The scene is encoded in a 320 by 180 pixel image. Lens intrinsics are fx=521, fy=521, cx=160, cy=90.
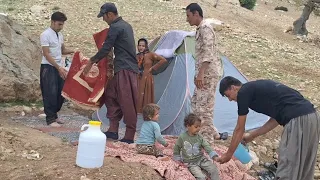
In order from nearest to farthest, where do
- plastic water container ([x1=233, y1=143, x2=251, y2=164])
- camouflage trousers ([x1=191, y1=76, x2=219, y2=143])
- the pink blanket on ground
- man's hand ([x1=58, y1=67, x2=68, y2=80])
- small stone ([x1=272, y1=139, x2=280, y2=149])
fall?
1. the pink blanket on ground
2. plastic water container ([x1=233, y1=143, x2=251, y2=164])
3. camouflage trousers ([x1=191, y1=76, x2=219, y2=143])
4. man's hand ([x1=58, y1=67, x2=68, y2=80])
5. small stone ([x1=272, y1=139, x2=280, y2=149])

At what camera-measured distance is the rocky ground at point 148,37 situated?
4621 millimetres

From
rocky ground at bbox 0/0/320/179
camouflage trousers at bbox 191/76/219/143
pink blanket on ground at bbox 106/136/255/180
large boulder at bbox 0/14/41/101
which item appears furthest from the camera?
large boulder at bbox 0/14/41/101

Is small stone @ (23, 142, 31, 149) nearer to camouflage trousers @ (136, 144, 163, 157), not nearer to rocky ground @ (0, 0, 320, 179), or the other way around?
rocky ground @ (0, 0, 320, 179)

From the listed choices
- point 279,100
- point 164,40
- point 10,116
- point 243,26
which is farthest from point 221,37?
point 279,100

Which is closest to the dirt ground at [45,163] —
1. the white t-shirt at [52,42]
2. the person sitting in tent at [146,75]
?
the white t-shirt at [52,42]

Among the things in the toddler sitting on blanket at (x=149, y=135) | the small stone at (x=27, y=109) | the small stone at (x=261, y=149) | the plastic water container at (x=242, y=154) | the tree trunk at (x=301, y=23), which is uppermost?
the toddler sitting on blanket at (x=149, y=135)

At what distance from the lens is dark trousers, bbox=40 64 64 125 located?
617cm

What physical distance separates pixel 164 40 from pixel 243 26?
11052 mm

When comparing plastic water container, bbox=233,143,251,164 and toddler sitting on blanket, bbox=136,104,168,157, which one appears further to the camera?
plastic water container, bbox=233,143,251,164

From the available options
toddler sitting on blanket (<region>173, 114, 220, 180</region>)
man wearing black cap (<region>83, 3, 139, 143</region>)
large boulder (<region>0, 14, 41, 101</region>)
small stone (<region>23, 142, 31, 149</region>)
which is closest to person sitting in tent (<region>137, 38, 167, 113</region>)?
man wearing black cap (<region>83, 3, 139, 143</region>)

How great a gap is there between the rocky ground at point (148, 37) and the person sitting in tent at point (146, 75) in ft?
3.93

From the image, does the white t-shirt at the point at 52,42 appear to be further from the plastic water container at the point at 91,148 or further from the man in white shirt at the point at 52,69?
the plastic water container at the point at 91,148

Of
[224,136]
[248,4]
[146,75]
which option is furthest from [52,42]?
[248,4]

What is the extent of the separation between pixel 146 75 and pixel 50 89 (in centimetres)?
132
